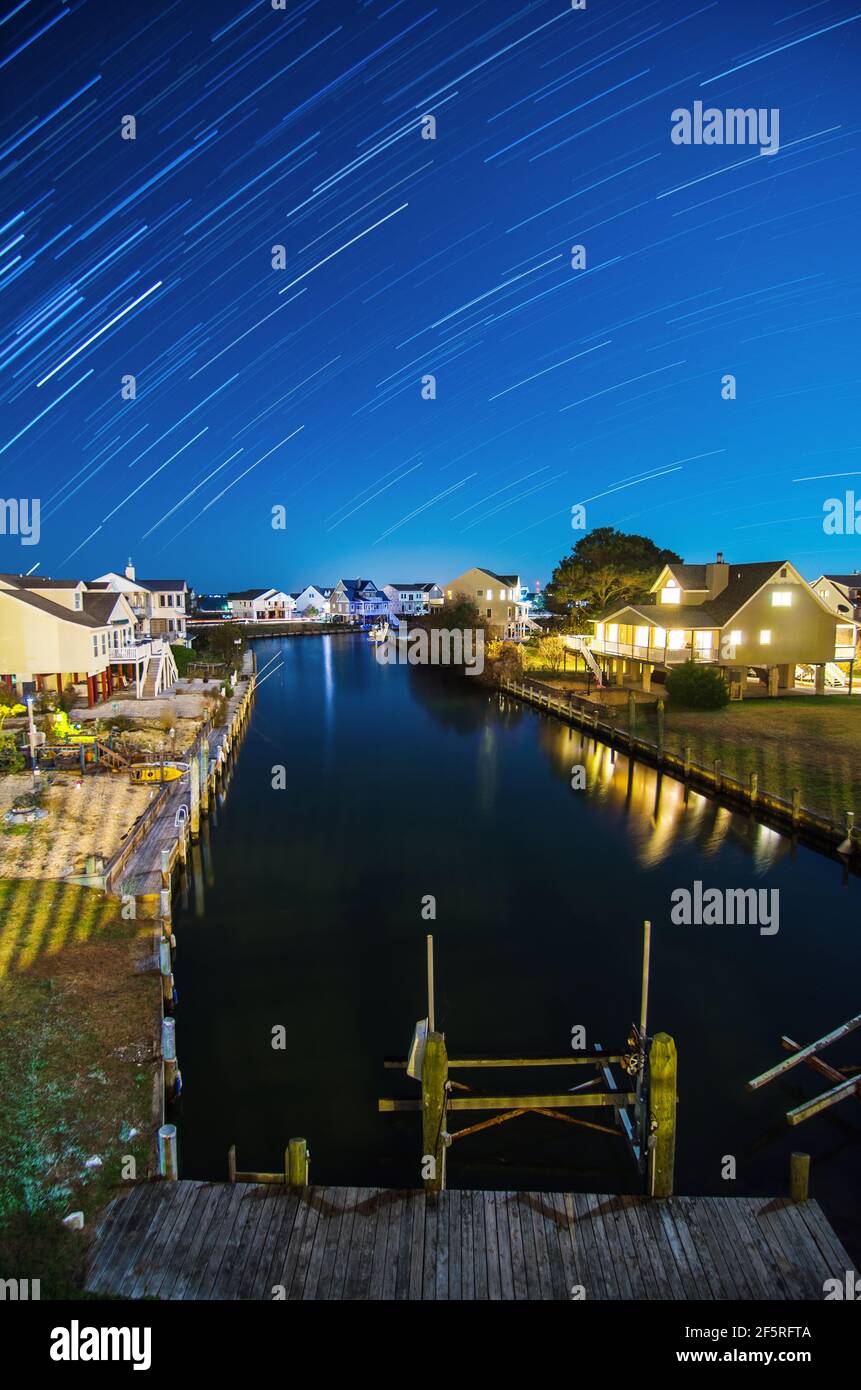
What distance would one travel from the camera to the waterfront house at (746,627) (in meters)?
44.9

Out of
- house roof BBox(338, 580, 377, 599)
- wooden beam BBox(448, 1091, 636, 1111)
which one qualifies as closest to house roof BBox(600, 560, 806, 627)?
wooden beam BBox(448, 1091, 636, 1111)

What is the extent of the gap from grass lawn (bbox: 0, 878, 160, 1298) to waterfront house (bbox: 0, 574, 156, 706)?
24.4 metres

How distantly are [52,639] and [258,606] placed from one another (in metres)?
124

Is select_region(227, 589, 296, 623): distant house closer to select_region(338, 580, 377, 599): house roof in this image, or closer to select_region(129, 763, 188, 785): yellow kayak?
select_region(338, 580, 377, 599): house roof

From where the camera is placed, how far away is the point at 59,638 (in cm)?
3841

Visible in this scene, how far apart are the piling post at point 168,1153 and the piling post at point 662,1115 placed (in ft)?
19.3

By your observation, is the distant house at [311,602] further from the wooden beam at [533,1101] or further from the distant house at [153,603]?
the wooden beam at [533,1101]

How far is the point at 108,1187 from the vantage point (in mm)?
8625

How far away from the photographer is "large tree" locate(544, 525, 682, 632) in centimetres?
6819

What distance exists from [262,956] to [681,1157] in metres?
10.7

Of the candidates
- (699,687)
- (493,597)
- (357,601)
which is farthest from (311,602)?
(699,687)

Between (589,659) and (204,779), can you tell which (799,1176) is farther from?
(589,659)
